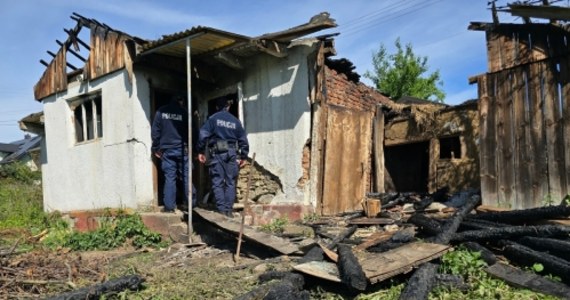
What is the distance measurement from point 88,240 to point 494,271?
5.90 metres

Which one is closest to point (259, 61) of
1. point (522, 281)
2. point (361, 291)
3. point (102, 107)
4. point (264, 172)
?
point (264, 172)

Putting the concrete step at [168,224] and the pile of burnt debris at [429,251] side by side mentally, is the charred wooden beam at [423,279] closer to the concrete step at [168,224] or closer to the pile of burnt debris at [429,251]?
the pile of burnt debris at [429,251]

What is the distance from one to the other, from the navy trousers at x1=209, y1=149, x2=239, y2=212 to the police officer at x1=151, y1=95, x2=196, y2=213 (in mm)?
713

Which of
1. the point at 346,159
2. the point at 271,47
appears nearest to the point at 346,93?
the point at 346,159

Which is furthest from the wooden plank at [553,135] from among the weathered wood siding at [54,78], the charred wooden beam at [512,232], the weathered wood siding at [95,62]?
the weathered wood siding at [54,78]

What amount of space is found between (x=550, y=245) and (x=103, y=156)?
297 inches

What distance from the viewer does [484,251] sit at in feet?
14.8

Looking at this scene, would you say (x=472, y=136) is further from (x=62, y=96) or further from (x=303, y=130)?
(x=62, y=96)

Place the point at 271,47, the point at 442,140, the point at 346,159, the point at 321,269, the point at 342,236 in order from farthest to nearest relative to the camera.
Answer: the point at 442,140
the point at 346,159
the point at 271,47
the point at 342,236
the point at 321,269

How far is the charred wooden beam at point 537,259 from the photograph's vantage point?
12.9 feet

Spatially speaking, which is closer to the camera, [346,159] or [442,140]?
[346,159]

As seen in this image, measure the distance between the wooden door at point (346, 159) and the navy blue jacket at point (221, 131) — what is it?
157 centimetres

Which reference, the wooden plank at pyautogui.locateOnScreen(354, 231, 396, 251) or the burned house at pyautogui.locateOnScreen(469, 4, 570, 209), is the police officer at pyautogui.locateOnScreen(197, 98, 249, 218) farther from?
the burned house at pyautogui.locateOnScreen(469, 4, 570, 209)

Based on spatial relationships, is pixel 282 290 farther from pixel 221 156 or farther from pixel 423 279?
pixel 221 156
